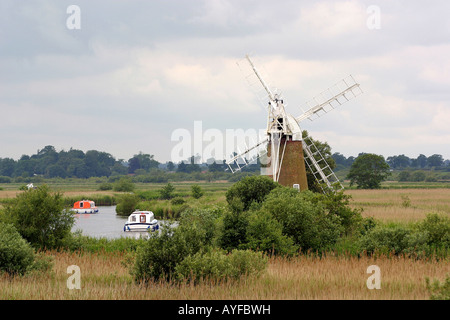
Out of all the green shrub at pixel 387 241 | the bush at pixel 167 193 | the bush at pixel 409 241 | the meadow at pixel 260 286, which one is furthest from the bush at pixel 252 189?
the bush at pixel 167 193

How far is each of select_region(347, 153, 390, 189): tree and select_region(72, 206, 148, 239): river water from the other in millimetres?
35609

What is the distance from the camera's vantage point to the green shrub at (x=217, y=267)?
1128cm

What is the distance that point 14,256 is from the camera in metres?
13.2

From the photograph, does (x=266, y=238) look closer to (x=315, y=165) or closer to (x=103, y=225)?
(x=315, y=165)

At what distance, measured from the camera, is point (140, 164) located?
188m

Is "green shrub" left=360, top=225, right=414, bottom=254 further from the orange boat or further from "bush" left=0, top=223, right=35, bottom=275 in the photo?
the orange boat

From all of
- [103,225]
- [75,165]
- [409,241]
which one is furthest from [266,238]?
[75,165]

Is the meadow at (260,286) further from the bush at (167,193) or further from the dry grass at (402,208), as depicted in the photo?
the bush at (167,193)

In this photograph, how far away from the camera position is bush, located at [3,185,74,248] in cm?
1969

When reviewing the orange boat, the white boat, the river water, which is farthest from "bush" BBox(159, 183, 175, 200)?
the white boat
